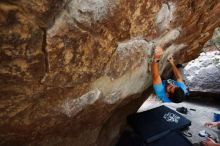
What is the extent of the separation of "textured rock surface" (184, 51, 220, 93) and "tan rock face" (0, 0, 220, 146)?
15.7 ft

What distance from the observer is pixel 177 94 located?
4.30 meters

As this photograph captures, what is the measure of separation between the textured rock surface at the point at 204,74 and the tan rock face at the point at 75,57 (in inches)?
188

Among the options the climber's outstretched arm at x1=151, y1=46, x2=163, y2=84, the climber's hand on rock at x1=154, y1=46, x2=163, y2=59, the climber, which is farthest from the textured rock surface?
the climber's hand on rock at x1=154, y1=46, x2=163, y2=59

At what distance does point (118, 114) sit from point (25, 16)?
3.70 m

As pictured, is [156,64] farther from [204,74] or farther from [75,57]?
[204,74]

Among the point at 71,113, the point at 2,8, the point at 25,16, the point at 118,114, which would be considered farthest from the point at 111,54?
the point at 118,114

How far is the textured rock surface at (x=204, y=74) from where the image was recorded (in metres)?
9.27

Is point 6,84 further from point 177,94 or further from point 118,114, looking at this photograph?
point 118,114

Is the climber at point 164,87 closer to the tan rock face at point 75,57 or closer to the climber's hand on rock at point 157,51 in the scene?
the climber's hand on rock at point 157,51

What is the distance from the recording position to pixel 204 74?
31.7ft

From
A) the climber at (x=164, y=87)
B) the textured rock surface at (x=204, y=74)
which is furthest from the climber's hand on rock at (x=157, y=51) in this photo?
the textured rock surface at (x=204, y=74)

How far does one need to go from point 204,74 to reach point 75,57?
753cm

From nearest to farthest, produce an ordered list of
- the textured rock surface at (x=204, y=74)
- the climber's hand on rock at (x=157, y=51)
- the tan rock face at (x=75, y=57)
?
the tan rock face at (x=75, y=57)
the climber's hand on rock at (x=157, y=51)
the textured rock surface at (x=204, y=74)

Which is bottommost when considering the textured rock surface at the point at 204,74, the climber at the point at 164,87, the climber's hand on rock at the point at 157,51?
the textured rock surface at the point at 204,74
